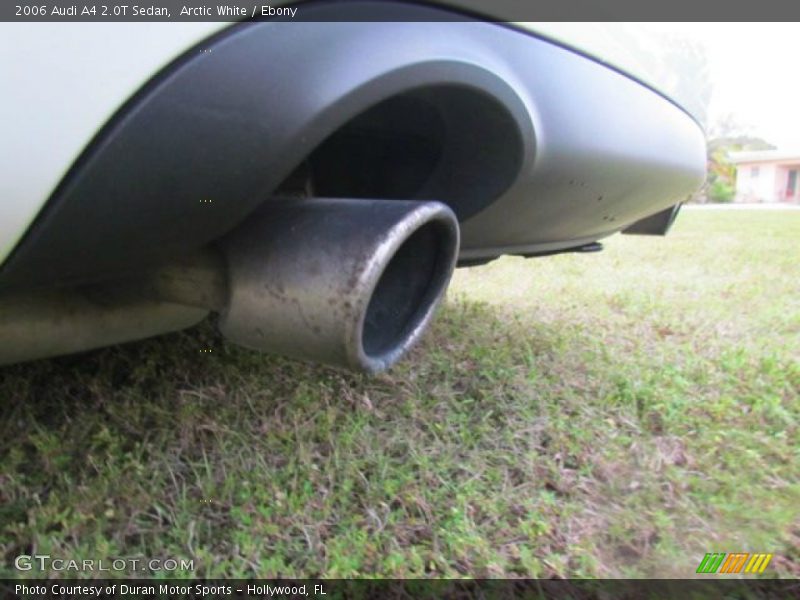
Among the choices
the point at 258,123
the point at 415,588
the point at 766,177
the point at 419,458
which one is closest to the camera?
the point at 258,123

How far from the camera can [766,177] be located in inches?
1083

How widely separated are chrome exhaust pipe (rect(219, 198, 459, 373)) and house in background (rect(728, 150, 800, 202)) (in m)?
28.6

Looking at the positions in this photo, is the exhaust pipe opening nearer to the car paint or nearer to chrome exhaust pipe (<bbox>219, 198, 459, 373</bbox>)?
chrome exhaust pipe (<bbox>219, 198, 459, 373</bbox>)

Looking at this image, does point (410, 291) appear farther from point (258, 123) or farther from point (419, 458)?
point (419, 458)

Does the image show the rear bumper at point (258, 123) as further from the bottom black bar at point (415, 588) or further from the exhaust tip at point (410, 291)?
the bottom black bar at point (415, 588)

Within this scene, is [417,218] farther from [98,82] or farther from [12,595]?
[12,595]

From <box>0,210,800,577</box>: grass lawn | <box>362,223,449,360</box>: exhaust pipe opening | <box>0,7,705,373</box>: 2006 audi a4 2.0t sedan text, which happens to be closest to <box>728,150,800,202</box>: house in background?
<box>0,210,800,577</box>: grass lawn

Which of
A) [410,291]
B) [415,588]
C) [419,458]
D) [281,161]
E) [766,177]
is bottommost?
[415,588]

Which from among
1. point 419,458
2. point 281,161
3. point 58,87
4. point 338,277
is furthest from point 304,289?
point 419,458

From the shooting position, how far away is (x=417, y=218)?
0.97 metres

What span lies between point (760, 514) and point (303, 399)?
3.80 ft

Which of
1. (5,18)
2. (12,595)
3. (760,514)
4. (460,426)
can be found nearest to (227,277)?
(5,18)

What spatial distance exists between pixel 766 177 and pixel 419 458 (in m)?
30.5

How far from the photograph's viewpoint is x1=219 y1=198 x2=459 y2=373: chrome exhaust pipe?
0.93 metres
